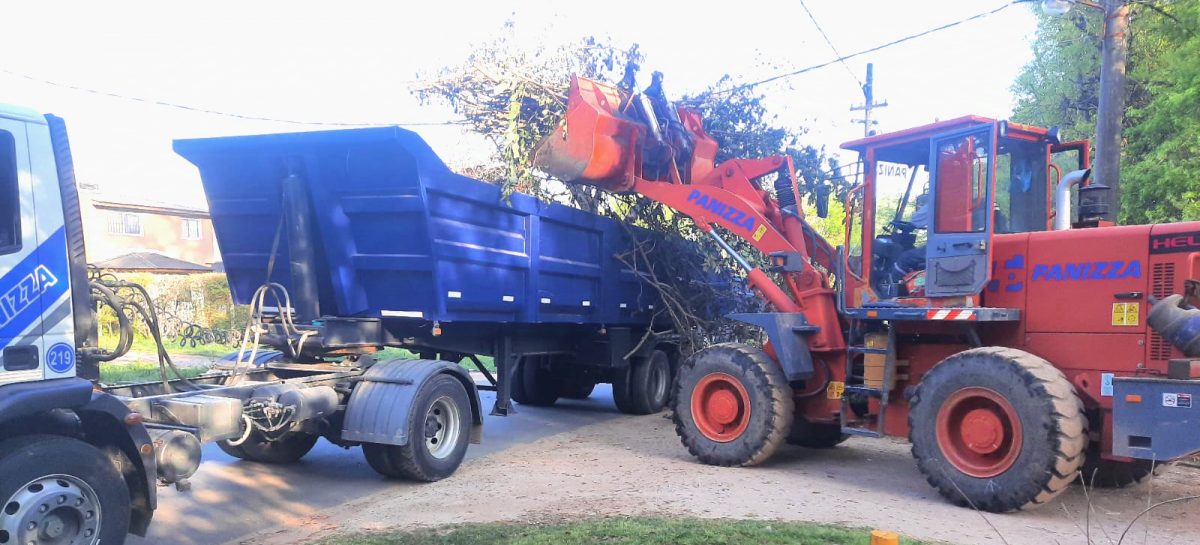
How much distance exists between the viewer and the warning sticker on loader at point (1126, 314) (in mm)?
6305

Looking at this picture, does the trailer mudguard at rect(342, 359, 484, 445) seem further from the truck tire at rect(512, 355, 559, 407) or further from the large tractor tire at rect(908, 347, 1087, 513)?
the truck tire at rect(512, 355, 559, 407)

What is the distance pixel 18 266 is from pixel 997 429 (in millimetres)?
6379

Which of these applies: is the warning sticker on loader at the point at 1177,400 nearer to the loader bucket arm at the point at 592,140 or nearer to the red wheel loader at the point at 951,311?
the red wheel loader at the point at 951,311

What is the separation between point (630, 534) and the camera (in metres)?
5.44

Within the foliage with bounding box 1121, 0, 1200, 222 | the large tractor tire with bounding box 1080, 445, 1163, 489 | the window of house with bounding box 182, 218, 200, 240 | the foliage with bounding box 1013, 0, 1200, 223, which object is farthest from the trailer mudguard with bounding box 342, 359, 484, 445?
the window of house with bounding box 182, 218, 200, 240

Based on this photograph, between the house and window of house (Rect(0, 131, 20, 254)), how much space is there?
3454 cm

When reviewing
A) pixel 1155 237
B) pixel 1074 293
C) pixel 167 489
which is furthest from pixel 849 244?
pixel 167 489

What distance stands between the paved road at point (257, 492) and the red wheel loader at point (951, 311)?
310 cm

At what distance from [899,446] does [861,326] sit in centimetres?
234

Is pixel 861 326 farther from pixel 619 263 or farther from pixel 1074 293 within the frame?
pixel 619 263

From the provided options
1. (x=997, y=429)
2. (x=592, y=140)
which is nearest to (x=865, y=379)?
(x=997, y=429)

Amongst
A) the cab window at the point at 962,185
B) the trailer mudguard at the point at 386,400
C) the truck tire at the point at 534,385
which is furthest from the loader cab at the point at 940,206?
the truck tire at the point at 534,385

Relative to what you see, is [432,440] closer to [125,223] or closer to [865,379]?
[865,379]

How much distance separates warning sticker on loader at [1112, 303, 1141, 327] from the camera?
Result: 6305mm
